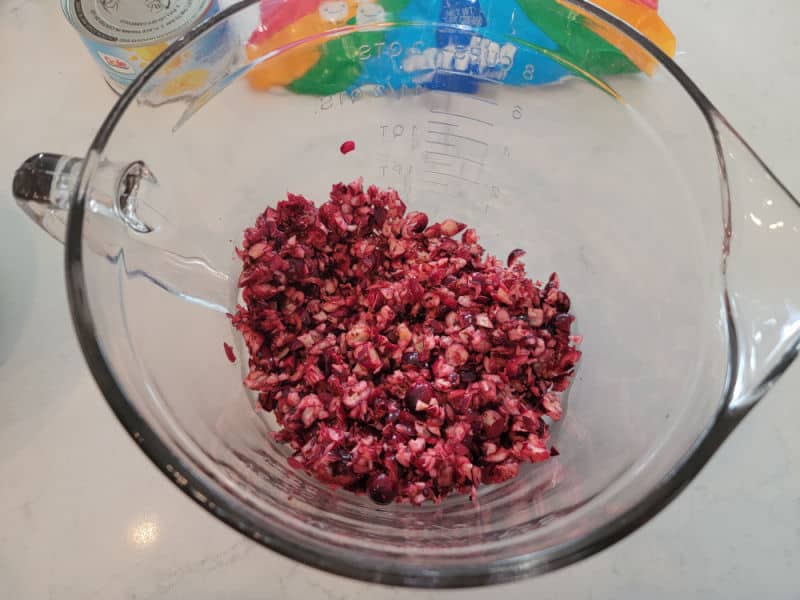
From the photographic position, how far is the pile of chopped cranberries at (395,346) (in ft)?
2.94

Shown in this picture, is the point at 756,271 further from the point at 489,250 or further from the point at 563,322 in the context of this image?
the point at 489,250

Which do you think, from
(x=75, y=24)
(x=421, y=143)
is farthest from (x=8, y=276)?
(x=421, y=143)

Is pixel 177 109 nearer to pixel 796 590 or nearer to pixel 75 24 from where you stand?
pixel 75 24

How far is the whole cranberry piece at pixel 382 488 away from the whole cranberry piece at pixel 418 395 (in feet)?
0.37

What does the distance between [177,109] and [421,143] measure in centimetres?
48

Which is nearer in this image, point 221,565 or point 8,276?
point 221,565

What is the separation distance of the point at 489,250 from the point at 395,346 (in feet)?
1.21

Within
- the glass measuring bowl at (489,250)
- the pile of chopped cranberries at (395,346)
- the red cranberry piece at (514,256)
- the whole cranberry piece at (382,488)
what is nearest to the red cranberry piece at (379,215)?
the pile of chopped cranberries at (395,346)

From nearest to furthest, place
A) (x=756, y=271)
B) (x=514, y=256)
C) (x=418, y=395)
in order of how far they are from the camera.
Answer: (x=756, y=271) → (x=418, y=395) → (x=514, y=256)

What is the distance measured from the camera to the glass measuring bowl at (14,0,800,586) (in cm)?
72

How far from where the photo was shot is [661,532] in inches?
42.9

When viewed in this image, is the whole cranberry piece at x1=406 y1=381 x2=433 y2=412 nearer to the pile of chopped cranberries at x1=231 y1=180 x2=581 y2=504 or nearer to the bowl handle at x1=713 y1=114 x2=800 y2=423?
the pile of chopped cranberries at x1=231 y1=180 x2=581 y2=504

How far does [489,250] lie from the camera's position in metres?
1.24

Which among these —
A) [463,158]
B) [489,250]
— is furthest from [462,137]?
[489,250]
